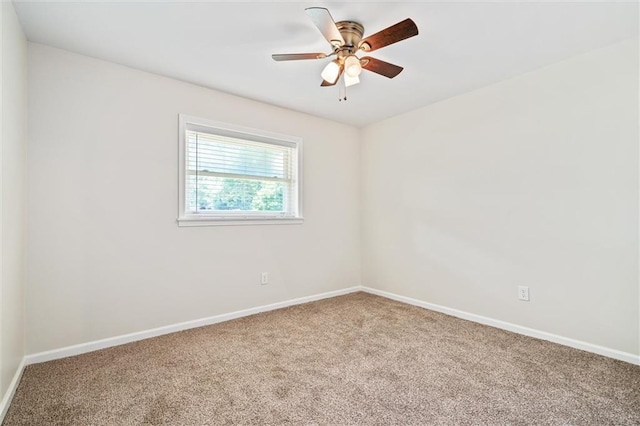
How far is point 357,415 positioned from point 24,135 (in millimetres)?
2793

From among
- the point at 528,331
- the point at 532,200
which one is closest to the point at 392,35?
the point at 532,200

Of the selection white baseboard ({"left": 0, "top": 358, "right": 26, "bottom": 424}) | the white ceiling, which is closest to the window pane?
the white ceiling

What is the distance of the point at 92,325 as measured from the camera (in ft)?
8.17

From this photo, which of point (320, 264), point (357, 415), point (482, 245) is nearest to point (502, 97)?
point (482, 245)

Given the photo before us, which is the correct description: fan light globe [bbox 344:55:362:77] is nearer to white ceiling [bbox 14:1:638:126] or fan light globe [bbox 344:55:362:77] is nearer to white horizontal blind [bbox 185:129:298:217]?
white ceiling [bbox 14:1:638:126]

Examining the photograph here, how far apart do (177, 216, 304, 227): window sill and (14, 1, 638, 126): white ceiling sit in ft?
4.19

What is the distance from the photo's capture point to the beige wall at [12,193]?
1.73 meters

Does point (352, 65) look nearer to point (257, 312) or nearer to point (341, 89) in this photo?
point (341, 89)

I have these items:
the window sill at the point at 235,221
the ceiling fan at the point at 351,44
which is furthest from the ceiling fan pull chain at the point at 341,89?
the window sill at the point at 235,221

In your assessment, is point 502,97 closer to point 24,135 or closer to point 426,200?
point 426,200

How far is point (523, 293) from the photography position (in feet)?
9.21

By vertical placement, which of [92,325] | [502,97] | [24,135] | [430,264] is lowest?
Result: [92,325]

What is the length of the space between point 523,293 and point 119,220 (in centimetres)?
350

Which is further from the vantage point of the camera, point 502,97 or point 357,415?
point 502,97
